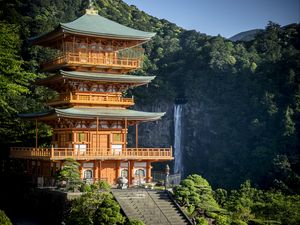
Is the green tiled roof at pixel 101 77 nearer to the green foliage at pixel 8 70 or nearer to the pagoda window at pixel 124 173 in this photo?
the green foliage at pixel 8 70

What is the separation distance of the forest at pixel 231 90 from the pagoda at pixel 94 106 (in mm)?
16364

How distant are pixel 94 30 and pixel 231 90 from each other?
41.9 m

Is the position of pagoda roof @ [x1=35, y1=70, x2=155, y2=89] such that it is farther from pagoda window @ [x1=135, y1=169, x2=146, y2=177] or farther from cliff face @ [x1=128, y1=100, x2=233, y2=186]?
→ cliff face @ [x1=128, y1=100, x2=233, y2=186]

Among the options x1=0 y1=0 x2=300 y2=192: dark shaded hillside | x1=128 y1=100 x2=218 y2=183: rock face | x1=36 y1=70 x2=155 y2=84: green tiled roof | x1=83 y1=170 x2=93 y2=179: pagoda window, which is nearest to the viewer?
x1=83 y1=170 x2=93 y2=179: pagoda window

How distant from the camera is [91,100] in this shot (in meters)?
44.4

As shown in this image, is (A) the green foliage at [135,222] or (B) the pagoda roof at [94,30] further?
(B) the pagoda roof at [94,30]

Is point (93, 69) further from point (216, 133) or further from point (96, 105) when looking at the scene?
point (216, 133)

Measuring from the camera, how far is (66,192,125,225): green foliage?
108ft

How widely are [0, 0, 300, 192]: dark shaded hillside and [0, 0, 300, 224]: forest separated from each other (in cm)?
12

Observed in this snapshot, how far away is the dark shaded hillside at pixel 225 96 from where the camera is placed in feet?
244

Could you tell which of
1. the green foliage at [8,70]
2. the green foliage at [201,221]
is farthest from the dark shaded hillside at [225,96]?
the green foliage at [201,221]

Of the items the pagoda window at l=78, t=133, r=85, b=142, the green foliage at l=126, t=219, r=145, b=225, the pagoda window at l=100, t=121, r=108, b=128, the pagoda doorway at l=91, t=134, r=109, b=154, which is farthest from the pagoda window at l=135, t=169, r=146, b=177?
the green foliage at l=126, t=219, r=145, b=225

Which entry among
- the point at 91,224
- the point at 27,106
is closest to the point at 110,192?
the point at 91,224

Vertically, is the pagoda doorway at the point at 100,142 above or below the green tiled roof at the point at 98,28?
below
